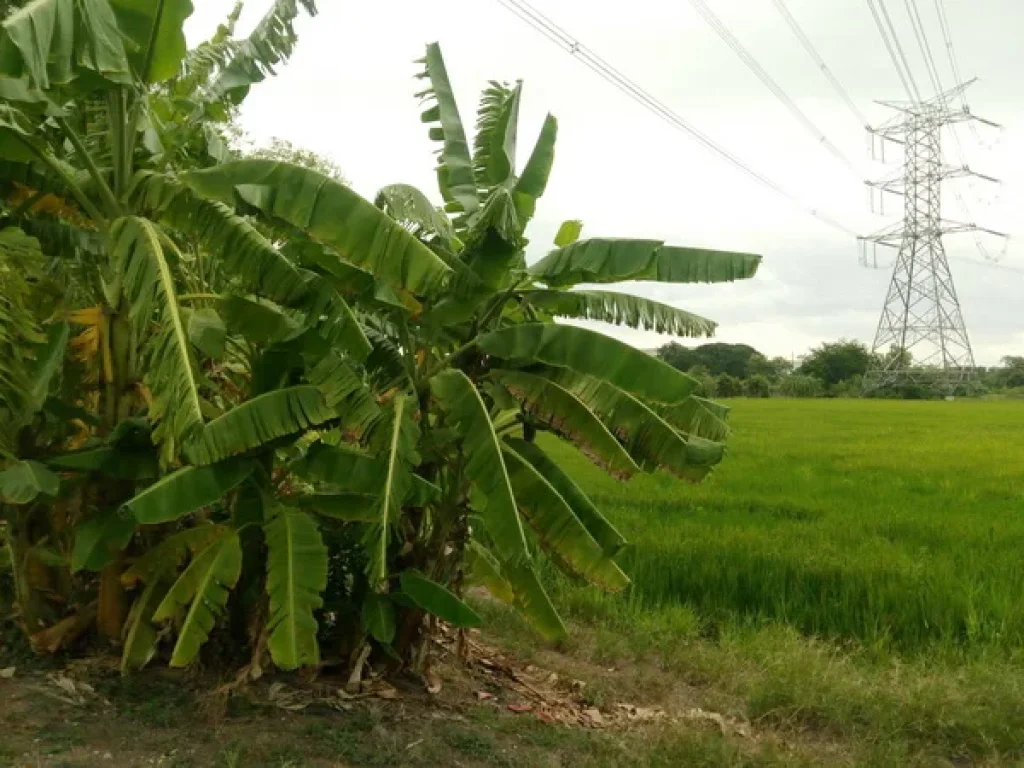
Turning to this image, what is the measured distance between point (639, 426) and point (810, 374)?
245 ft

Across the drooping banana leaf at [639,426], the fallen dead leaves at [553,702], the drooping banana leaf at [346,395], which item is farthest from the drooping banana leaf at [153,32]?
the fallen dead leaves at [553,702]

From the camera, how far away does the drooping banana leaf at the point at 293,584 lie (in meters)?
3.99

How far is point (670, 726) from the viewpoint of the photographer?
14.4ft

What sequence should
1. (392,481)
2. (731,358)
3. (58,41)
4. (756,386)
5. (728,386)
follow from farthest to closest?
(731,358), (756,386), (728,386), (392,481), (58,41)

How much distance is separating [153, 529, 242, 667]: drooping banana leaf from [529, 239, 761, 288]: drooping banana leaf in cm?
193

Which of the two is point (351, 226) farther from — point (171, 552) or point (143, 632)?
point (143, 632)

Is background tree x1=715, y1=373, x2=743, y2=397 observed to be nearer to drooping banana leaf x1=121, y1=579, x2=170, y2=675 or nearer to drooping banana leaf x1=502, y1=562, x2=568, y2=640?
drooping banana leaf x1=502, y1=562, x2=568, y2=640

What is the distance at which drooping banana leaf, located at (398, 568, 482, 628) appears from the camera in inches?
165

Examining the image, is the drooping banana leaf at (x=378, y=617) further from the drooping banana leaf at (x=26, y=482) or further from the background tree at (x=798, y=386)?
the background tree at (x=798, y=386)

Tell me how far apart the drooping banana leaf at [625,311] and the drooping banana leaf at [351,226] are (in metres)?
0.89

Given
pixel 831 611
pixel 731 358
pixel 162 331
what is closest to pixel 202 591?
pixel 162 331

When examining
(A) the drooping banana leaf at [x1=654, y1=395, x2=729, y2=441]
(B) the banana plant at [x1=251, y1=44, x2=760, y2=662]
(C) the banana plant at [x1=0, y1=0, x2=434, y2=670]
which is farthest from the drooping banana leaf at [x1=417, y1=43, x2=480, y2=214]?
(A) the drooping banana leaf at [x1=654, y1=395, x2=729, y2=441]

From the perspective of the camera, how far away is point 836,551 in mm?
7770

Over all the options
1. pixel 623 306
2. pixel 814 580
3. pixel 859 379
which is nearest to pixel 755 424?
pixel 814 580
